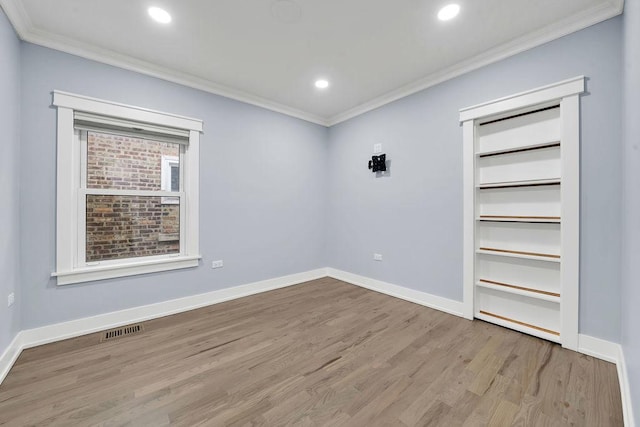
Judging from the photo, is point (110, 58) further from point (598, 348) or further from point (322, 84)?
point (598, 348)

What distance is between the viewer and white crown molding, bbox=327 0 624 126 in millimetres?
2092

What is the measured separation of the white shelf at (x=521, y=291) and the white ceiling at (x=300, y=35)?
2.31m

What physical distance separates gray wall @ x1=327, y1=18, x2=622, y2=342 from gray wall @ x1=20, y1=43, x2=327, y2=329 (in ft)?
2.31

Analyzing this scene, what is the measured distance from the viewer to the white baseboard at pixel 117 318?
2194 mm

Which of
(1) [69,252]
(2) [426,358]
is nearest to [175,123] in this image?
(1) [69,252]

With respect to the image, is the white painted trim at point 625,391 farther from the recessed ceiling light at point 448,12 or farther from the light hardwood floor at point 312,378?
the recessed ceiling light at point 448,12

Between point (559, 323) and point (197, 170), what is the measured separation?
4079mm

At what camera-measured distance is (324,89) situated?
3529 millimetres

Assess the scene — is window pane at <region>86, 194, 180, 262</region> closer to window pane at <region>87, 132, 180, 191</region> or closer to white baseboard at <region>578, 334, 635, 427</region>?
window pane at <region>87, 132, 180, 191</region>

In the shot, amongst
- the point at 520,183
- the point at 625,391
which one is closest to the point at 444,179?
the point at 520,183

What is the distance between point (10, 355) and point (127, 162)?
1919mm

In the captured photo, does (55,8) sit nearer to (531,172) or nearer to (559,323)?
(531,172)

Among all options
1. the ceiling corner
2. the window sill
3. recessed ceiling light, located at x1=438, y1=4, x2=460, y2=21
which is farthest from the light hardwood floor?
recessed ceiling light, located at x1=438, y1=4, x2=460, y2=21

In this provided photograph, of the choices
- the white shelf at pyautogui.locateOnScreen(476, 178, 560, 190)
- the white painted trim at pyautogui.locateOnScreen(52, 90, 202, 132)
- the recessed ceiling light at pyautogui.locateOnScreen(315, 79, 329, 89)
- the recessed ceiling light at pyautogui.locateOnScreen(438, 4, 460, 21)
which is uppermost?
the recessed ceiling light at pyautogui.locateOnScreen(315, 79, 329, 89)
